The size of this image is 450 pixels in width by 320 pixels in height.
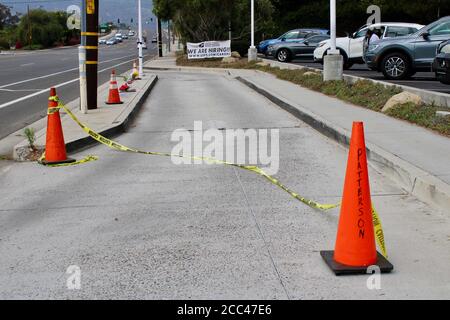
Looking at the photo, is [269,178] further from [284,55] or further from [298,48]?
[284,55]

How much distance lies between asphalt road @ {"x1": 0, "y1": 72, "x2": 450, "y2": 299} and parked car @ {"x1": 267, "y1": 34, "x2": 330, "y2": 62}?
77.3 ft

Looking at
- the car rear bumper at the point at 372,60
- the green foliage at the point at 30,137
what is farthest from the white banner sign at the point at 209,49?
the green foliage at the point at 30,137

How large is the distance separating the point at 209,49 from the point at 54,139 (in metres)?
30.3

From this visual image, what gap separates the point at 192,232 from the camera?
547 cm

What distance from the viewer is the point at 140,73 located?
86.0 ft

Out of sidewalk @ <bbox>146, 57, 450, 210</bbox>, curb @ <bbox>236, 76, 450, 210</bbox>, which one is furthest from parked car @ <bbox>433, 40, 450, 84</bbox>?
curb @ <bbox>236, 76, 450, 210</bbox>

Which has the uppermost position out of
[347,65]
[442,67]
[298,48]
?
[298,48]

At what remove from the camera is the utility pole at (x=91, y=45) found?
13.3 meters

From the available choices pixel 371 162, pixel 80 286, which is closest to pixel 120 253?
pixel 80 286

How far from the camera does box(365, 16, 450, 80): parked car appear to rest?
1705 cm

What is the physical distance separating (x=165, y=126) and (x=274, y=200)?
20.1ft

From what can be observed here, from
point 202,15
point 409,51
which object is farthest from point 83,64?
point 202,15

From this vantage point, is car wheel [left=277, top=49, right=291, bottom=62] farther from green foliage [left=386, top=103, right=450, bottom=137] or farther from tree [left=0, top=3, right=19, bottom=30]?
tree [left=0, top=3, right=19, bottom=30]
